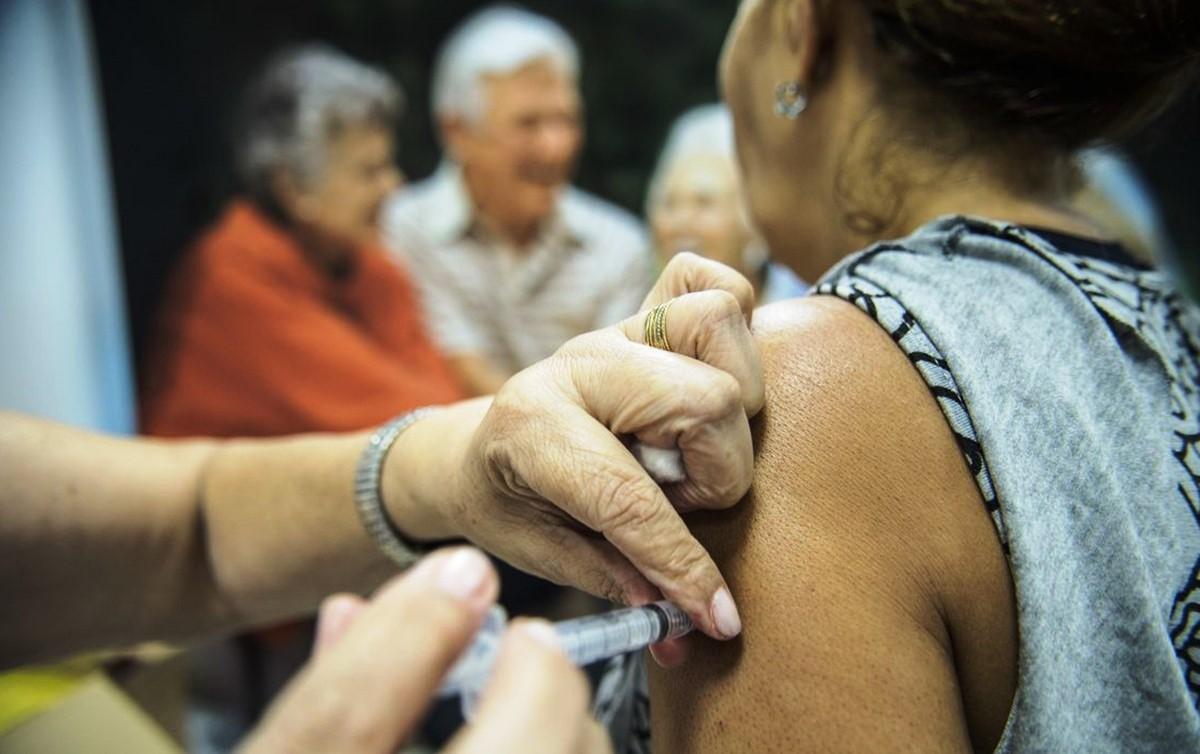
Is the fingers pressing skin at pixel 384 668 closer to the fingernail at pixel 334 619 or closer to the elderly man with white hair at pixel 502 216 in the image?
the fingernail at pixel 334 619

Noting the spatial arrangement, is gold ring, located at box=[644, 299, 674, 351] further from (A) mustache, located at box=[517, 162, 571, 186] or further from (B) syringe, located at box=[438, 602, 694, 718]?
(A) mustache, located at box=[517, 162, 571, 186]

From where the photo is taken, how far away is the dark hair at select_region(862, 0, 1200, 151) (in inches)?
30.5

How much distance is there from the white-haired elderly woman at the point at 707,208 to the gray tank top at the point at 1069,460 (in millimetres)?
2206

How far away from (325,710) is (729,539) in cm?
35

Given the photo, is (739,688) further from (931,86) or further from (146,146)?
(146,146)

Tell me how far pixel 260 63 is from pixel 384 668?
9.57 feet

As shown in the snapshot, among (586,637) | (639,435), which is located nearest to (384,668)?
(586,637)

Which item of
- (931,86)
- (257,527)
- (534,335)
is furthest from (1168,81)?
(534,335)

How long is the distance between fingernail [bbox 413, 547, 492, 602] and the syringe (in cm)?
4

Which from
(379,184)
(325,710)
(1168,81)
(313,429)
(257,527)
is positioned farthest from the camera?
(379,184)

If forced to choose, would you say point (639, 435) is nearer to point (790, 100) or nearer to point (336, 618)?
point (336, 618)

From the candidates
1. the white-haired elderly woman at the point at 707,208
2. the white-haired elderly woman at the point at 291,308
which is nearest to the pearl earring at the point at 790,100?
the white-haired elderly woman at the point at 291,308

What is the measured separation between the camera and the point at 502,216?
334cm

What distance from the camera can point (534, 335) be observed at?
3.28 metres
